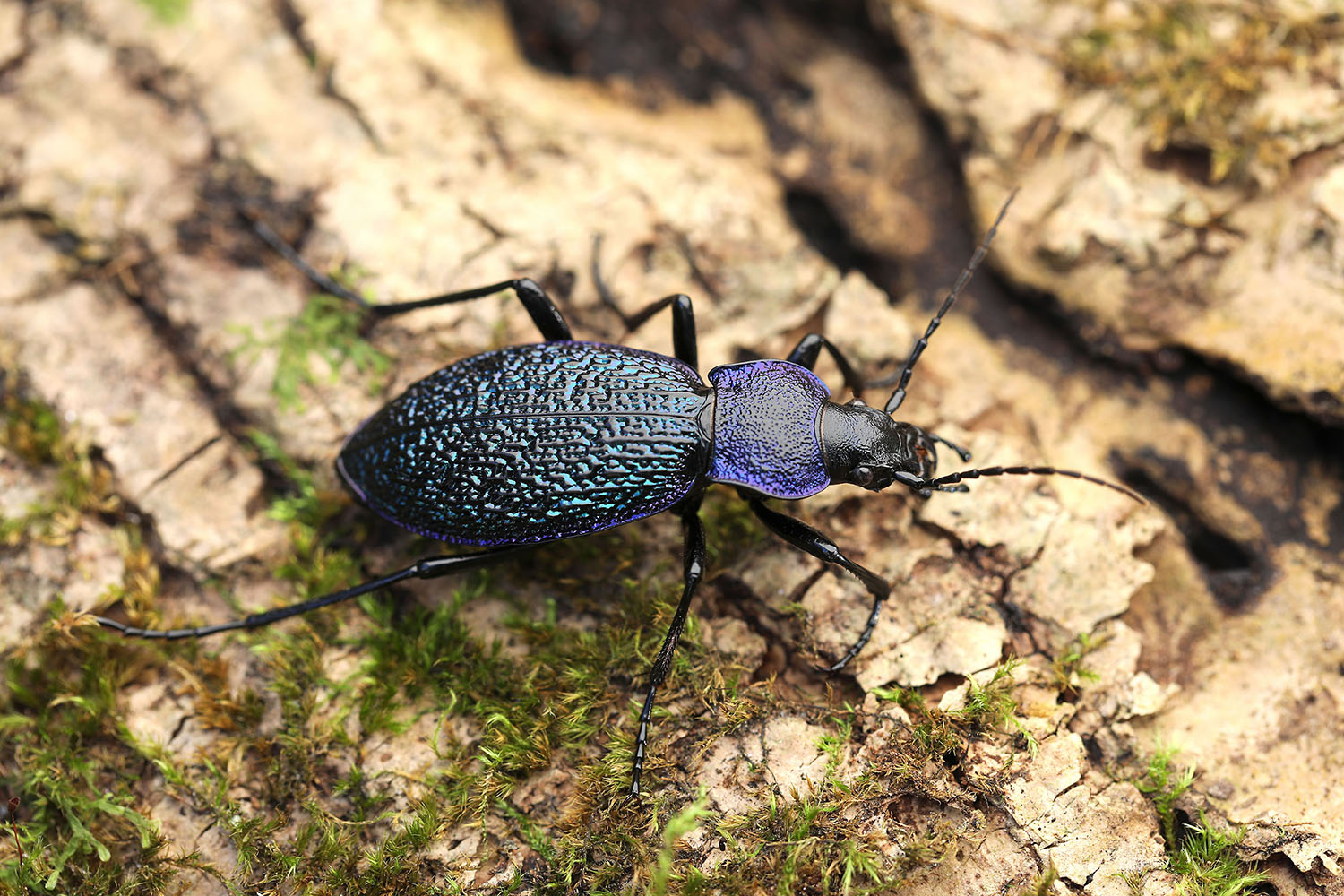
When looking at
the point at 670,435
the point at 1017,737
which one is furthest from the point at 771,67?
the point at 1017,737

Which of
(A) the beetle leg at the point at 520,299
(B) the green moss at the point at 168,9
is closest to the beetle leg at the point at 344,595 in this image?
(A) the beetle leg at the point at 520,299

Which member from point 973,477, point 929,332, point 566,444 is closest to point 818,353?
point 929,332

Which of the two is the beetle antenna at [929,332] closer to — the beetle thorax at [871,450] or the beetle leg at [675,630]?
the beetle thorax at [871,450]

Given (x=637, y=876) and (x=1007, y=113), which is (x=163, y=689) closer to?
(x=637, y=876)

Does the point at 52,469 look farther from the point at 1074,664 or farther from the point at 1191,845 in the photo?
the point at 1191,845

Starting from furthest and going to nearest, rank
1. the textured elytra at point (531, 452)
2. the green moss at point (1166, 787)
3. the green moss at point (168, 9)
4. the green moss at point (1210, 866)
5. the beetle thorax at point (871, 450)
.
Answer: the green moss at point (168, 9) → the beetle thorax at point (871, 450) → the textured elytra at point (531, 452) → the green moss at point (1166, 787) → the green moss at point (1210, 866)

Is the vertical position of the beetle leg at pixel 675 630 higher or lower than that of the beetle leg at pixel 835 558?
lower
